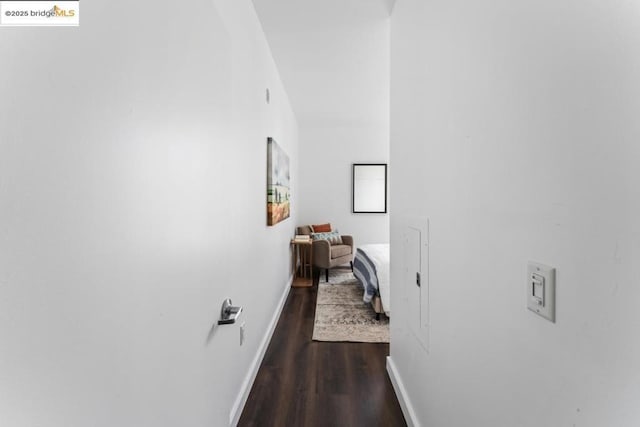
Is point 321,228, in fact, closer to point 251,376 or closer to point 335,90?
point 335,90

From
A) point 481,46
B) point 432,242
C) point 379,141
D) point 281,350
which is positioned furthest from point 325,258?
point 481,46

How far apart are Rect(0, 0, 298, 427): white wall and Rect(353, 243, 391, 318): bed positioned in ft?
7.10

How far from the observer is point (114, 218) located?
617mm

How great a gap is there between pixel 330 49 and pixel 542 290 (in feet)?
9.07

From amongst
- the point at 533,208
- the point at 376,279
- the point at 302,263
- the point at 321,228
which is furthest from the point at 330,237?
the point at 533,208

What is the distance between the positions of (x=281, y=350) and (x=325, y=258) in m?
2.22

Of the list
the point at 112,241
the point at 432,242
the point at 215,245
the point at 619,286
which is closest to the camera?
the point at 619,286

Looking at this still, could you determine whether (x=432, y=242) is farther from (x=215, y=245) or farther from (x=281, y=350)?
(x=281, y=350)

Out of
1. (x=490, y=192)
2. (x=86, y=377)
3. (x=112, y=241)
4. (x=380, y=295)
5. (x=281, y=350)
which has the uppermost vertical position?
(x=490, y=192)

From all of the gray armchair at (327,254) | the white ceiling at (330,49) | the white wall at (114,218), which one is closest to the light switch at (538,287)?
the white wall at (114,218)

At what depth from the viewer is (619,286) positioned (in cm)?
50

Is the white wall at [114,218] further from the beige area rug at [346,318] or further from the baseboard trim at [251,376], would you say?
the beige area rug at [346,318]

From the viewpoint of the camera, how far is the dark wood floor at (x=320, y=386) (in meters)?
1.75

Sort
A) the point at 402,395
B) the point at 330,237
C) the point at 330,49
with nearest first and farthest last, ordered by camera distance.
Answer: the point at 402,395 < the point at 330,49 < the point at 330,237
